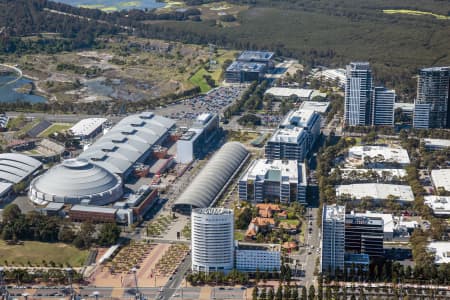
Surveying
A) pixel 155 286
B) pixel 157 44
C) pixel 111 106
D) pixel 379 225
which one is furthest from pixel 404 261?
pixel 157 44

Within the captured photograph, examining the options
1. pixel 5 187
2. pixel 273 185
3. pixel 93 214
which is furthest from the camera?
pixel 5 187

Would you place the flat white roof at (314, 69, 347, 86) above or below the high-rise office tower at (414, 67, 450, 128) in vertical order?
below

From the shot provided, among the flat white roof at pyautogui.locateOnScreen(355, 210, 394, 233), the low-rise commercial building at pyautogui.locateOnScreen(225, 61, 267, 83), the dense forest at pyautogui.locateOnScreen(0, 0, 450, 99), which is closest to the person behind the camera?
the flat white roof at pyautogui.locateOnScreen(355, 210, 394, 233)

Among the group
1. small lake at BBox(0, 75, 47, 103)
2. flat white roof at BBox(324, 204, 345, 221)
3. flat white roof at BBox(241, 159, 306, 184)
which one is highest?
flat white roof at BBox(324, 204, 345, 221)

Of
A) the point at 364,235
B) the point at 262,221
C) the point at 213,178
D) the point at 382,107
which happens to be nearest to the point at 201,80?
the point at 382,107

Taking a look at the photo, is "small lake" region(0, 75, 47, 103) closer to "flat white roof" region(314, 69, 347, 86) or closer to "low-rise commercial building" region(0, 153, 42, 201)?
"low-rise commercial building" region(0, 153, 42, 201)

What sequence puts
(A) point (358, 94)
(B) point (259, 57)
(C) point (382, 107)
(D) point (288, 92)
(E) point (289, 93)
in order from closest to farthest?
(A) point (358, 94) < (C) point (382, 107) < (E) point (289, 93) < (D) point (288, 92) < (B) point (259, 57)

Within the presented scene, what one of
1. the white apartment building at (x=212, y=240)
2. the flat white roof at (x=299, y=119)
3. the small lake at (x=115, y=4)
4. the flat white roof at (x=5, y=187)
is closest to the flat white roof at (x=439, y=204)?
the flat white roof at (x=299, y=119)

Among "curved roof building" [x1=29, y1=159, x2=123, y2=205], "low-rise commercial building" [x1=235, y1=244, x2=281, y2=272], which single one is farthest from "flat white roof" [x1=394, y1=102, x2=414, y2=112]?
"low-rise commercial building" [x1=235, y1=244, x2=281, y2=272]

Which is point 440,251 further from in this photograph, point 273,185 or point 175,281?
point 175,281
